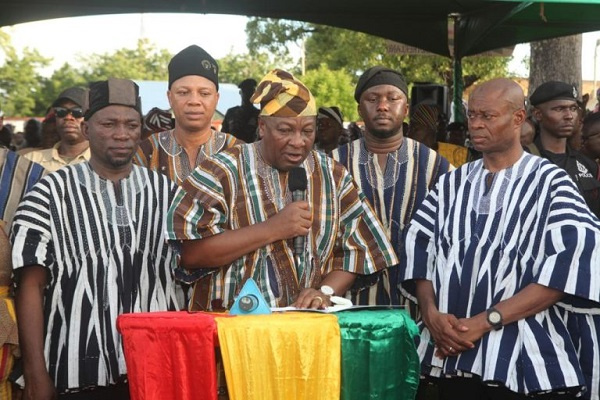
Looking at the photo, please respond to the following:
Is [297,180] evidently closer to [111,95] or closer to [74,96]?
[111,95]

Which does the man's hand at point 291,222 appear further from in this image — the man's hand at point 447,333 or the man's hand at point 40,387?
the man's hand at point 40,387

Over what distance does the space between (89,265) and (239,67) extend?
62.1 meters

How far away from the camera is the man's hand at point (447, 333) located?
4.36 meters

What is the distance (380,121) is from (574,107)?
5.23 feet

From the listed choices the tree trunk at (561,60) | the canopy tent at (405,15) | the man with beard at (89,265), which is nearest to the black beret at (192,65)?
the man with beard at (89,265)

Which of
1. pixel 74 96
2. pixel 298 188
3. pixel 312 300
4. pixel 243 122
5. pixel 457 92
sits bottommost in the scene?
pixel 312 300

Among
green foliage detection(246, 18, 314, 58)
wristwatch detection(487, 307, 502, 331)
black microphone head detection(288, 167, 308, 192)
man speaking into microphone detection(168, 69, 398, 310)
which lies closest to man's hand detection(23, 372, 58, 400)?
man speaking into microphone detection(168, 69, 398, 310)

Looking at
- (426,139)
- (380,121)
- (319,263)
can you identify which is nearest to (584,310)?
(319,263)

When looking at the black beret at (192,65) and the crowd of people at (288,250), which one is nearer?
the crowd of people at (288,250)

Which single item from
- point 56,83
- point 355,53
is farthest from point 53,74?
point 355,53

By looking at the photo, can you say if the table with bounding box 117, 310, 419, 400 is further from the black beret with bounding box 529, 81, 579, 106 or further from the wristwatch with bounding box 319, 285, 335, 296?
the black beret with bounding box 529, 81, 579, 106

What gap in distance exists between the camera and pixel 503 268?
436 cm

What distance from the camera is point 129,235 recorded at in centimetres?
445

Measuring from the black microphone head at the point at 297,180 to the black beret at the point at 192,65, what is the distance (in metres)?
1.32
